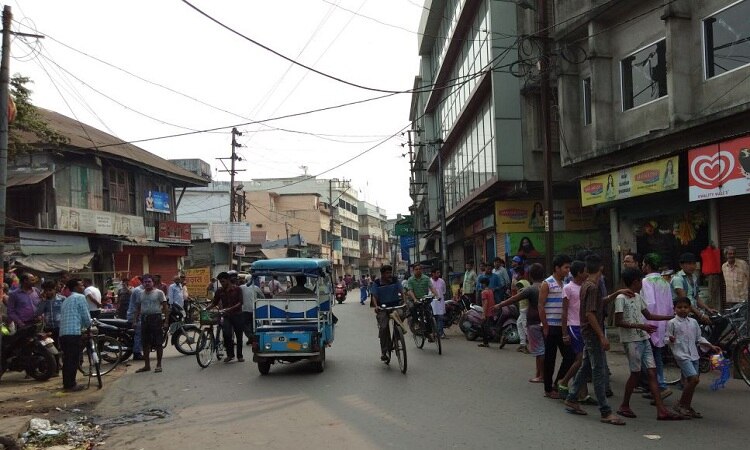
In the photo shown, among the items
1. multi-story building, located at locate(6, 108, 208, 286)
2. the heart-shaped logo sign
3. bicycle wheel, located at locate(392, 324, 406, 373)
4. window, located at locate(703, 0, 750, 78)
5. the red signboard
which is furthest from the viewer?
the red signboard

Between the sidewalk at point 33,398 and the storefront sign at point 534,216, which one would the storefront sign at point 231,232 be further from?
the sidewalk at point 33,398

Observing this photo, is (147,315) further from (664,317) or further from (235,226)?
(235,226)

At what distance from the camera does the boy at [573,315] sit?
7.39 metres

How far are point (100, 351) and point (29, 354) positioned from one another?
1197 mm

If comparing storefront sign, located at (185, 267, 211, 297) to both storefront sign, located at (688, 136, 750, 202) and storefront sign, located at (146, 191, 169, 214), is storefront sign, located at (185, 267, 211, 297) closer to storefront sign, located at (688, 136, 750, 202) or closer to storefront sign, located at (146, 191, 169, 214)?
storefront sign, located at (146, 191, 169, 214)

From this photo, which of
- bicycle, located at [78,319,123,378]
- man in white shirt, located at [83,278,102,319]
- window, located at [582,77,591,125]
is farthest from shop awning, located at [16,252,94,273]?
window, located at [582,77,591,125]

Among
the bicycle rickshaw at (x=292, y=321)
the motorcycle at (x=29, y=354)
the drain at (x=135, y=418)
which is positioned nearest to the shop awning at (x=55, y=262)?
the motorcycle at (x=29, y=354)

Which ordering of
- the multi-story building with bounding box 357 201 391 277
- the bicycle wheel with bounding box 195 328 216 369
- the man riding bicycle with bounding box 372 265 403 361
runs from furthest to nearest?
1. the multi-story building with bounding box 357 201 391 277
2. the bicycle wheel with bounding box 195 328 216 369
3. the man riding bicycle with bounding box 372 265 403 361

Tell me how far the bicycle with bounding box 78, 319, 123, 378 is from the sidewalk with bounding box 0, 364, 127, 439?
28cm

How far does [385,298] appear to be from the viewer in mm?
11094

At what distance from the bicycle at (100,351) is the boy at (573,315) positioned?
756 centimetres

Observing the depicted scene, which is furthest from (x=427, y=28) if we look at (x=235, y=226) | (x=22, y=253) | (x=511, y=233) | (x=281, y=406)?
(x=281, y=406)

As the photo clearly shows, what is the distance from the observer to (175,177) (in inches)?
1248

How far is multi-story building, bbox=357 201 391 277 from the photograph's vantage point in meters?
103
